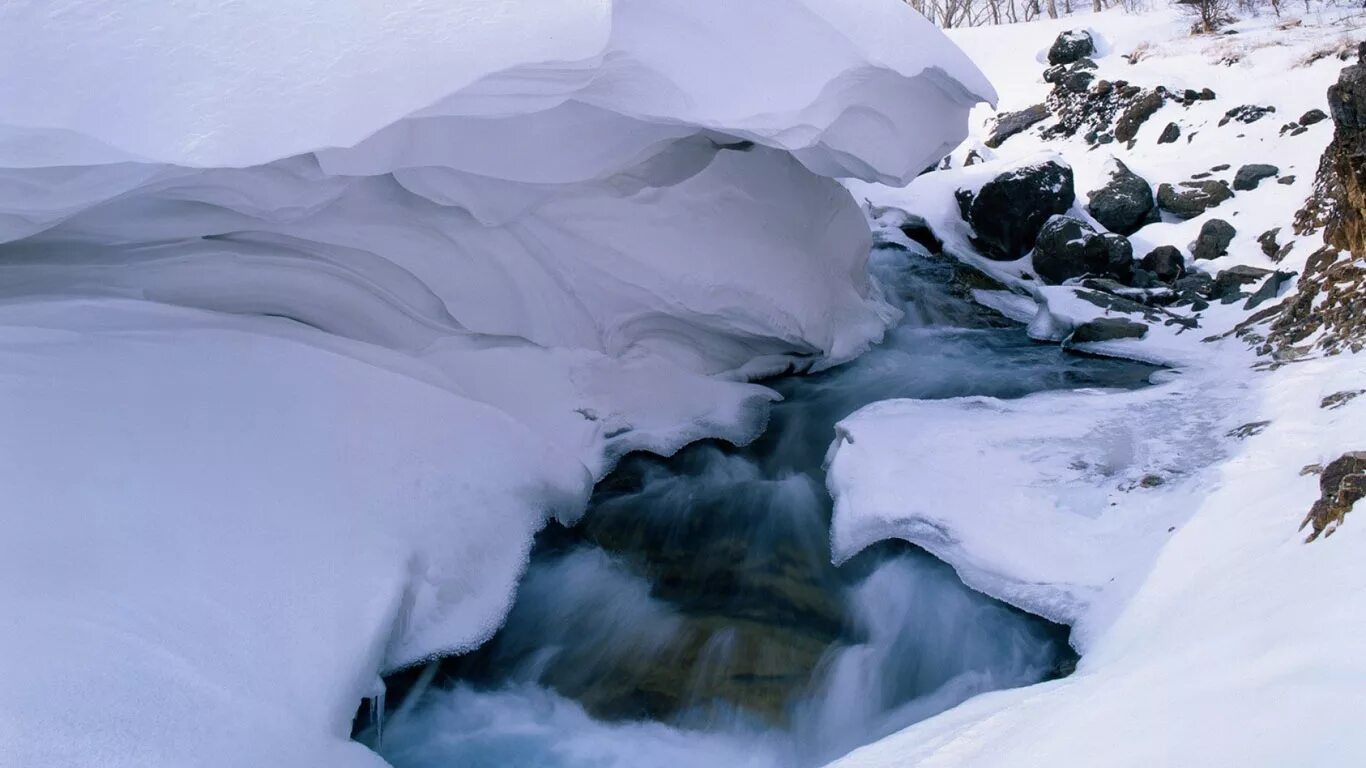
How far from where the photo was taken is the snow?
74.8 inches

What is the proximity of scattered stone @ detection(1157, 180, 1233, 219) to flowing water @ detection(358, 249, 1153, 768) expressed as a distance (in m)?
5.42

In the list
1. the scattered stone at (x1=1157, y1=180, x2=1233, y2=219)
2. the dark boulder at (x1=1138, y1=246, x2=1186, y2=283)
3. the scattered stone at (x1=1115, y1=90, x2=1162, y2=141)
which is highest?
the scattered stone at (x1=1115, y1=90, x2=1162, y2=141)

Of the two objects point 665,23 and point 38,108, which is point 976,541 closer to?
point 665,23

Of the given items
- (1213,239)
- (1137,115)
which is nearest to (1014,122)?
(1137,115)

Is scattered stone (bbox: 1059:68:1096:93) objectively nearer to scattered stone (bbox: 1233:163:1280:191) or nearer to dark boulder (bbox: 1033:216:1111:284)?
scattered stone (bbox: 1233:163:1280:191)

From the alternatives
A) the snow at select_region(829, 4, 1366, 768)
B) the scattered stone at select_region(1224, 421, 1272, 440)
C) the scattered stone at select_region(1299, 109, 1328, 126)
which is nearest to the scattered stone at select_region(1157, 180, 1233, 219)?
the snow at select_region(829, 4, 1366, 768)

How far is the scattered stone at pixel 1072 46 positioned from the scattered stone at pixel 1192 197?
14.1ft

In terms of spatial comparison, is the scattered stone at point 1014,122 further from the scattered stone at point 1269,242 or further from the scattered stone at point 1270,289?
the scattered stone at point 1270,289

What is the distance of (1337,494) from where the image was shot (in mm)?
2580

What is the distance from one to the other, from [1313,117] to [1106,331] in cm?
423

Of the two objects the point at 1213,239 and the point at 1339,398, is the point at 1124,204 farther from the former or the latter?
the point at 1339,398

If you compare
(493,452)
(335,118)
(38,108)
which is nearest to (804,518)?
(493,452)

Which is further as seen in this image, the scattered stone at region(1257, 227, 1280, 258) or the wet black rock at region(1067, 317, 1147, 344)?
the scattered stone at region(1257, 227, 1280, 258)

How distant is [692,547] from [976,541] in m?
1.23
